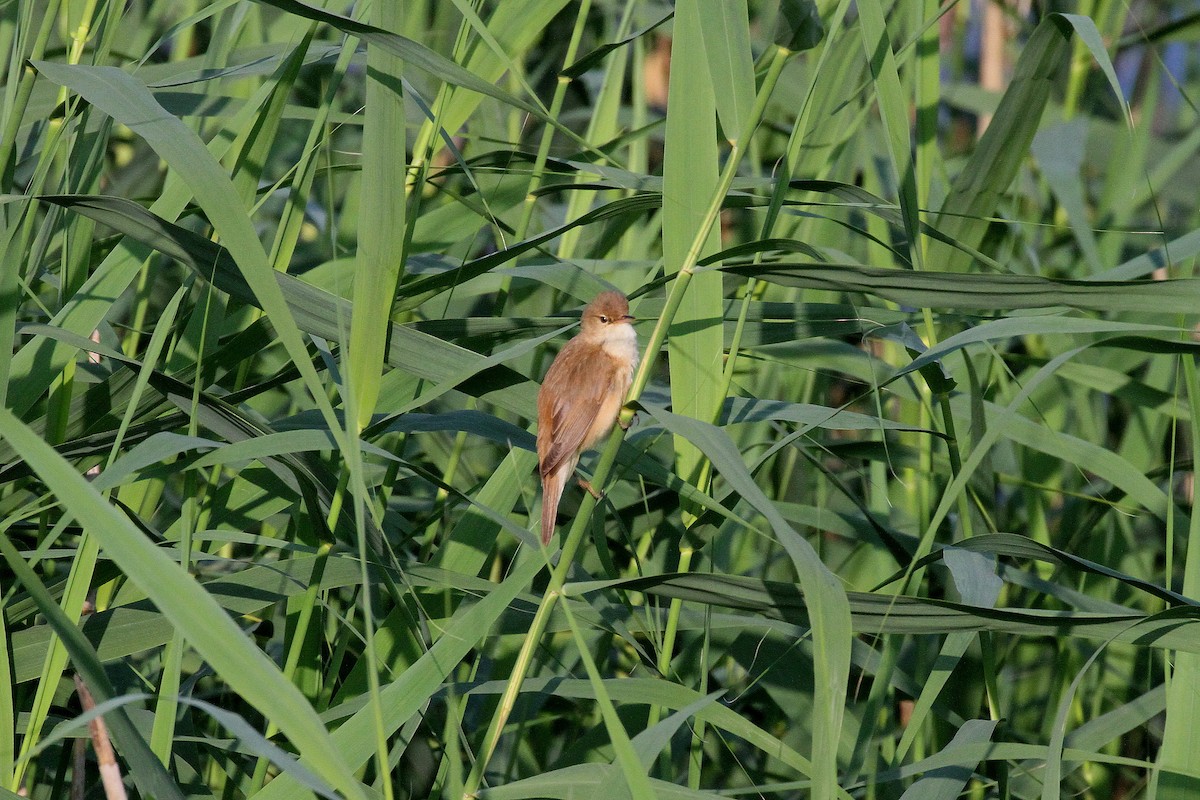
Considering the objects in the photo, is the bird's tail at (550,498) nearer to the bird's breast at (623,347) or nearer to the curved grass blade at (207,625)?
the bird's breast at (623,347)

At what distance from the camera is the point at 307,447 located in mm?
1562

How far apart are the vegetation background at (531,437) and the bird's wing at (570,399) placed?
11 centimetres

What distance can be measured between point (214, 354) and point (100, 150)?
509mm

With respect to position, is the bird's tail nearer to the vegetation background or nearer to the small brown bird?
the small brown bird

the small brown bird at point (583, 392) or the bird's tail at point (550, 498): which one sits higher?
the small brown bird at point (583, 392)

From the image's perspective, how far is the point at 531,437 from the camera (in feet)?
6.21

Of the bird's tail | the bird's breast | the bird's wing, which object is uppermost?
the bird's breast

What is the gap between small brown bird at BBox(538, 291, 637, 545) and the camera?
7.31ft

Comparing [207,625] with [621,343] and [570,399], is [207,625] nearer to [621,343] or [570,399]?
[570,399]

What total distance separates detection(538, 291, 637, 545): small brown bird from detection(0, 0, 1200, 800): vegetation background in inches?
3.5

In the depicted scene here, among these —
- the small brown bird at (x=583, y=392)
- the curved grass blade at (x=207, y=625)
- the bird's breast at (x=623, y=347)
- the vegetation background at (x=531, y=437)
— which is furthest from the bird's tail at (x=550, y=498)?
the curved grass blade at (x=207, y=625)

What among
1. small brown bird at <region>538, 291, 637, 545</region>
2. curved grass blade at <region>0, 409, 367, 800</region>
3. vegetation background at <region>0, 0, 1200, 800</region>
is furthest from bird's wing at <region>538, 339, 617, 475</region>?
curved grass blade at <region>0, 409, 367, 800</region>

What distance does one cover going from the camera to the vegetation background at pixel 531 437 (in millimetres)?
1493

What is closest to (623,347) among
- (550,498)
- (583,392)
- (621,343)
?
(621,343)
